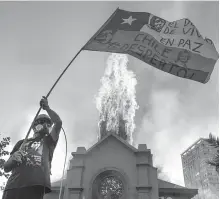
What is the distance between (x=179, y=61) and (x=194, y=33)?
1.19m

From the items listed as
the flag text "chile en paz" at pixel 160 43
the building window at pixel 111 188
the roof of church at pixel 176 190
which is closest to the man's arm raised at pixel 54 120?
the flag text "chile en paz" at pixel 160 43

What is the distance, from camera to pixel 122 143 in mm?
22859

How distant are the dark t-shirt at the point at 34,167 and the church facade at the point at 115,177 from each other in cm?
1740

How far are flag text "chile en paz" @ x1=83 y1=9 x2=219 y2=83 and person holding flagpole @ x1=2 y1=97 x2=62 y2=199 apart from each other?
305 centimetres

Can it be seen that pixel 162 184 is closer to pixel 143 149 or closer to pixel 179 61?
pixel 143 149

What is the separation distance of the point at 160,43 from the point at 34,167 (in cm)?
527

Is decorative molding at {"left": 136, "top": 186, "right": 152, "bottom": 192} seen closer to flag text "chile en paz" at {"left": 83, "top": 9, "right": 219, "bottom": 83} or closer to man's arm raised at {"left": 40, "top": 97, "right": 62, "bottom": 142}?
flag text "chile en paz" at {"left": 83, "top": 9, "right": 219, "bottom": 83}

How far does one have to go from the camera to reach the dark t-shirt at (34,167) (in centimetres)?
321

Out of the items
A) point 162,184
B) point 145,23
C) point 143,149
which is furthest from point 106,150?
point 145,23

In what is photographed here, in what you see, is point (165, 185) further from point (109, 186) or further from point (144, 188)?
point (109, 186)

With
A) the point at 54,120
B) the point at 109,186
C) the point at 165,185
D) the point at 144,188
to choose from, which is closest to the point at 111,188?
the point at 109,186

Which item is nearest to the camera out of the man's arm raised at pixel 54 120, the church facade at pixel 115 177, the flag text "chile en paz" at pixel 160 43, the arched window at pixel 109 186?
the man's arm raised at pixel 54 120

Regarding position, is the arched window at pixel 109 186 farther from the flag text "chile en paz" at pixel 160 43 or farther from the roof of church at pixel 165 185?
the flag text "chile en paz" at pixel 160 43

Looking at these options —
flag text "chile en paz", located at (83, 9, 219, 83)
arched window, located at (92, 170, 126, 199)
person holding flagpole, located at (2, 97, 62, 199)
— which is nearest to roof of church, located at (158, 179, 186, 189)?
arched window, located at (92, 170, 126, 199)
